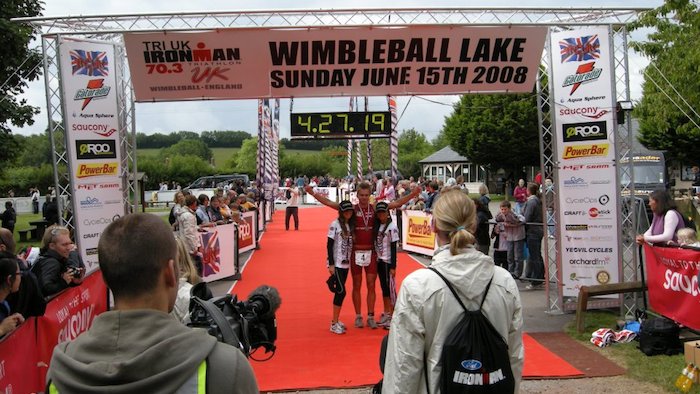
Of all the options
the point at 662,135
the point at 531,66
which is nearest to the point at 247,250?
the point at 531,66

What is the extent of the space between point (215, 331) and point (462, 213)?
1.55 m

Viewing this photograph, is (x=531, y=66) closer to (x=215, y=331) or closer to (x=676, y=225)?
(x=676, y=225)

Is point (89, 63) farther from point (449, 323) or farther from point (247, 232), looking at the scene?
point (247, 232)

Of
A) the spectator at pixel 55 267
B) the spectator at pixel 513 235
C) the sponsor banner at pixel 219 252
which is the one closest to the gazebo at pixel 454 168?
the spectator at pixel 513 235

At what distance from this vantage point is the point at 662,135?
3844cm

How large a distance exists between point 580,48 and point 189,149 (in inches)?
4040

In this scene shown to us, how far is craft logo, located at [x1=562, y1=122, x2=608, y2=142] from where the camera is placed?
8867mm

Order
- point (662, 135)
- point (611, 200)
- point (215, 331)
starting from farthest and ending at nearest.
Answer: point (662, 135), point (611, 200), point (215, 331)

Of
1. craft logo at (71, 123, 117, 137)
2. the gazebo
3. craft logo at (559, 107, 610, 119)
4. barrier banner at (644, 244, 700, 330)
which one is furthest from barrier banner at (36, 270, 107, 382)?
the gazebo

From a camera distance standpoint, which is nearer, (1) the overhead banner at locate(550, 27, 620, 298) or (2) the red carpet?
(2) the red carpet

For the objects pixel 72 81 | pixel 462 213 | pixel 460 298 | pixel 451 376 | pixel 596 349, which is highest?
pixel 72 81

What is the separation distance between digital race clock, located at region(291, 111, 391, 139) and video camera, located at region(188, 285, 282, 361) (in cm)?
822

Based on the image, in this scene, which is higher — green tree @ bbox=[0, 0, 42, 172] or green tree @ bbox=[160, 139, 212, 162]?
green tree @ bbox=[160, 139, 212, 162]

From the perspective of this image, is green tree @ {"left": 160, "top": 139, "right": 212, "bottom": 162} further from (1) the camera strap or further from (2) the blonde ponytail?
(1) the camera strap
